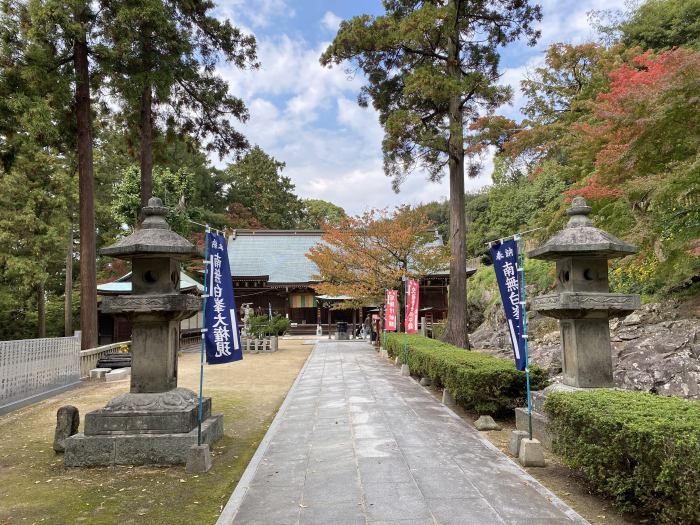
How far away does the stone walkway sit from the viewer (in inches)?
144

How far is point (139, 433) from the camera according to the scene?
5312 millimetres

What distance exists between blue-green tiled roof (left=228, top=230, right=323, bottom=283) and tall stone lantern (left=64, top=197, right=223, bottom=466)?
2393cm

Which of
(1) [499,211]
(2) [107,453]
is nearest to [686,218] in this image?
(2) [107,453]

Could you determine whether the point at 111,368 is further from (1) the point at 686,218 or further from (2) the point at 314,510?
(1) the point at 686,218

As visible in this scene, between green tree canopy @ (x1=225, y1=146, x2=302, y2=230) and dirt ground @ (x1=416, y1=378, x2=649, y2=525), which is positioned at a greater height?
green tree canopy @ (x1=225, y1=146, x2=302, y2=230)

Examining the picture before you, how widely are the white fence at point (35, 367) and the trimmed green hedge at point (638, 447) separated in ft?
32.1

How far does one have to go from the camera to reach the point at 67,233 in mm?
22438

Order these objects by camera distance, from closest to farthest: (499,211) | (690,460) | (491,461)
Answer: (690,460) → (491,461) → (499,211)

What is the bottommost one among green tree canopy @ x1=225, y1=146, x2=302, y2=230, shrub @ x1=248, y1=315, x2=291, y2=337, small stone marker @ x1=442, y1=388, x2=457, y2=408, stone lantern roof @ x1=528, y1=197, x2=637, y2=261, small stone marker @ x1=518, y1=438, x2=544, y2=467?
small stone marker @ x1=442, y1=388, x2=457, y2=408

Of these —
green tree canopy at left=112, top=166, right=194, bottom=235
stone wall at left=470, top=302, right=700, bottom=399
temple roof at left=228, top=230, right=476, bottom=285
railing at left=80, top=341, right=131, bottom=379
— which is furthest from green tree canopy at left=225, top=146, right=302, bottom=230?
stone wall at left=470, top=302, right=700, bottom=399

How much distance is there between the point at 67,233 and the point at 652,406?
25.4 meters

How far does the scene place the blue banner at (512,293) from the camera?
5.65m

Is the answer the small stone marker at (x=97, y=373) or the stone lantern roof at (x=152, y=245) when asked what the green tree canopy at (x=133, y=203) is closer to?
the small stone marker at (x=97, y=373)

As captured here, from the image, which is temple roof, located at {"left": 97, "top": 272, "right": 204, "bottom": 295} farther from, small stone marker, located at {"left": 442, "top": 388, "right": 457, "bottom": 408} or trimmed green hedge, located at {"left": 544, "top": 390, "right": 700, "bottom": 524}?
trimmed green hedge, located at {"left": 544, "top": 390, "right": 700, "bottom": 524}
